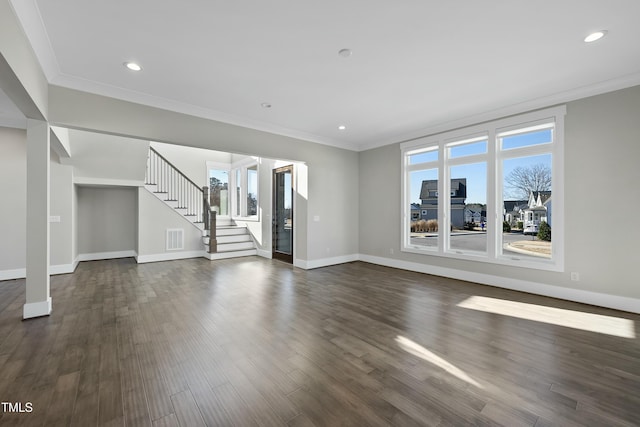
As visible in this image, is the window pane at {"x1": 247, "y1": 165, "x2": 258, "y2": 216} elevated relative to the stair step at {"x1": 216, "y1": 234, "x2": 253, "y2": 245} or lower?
elevated

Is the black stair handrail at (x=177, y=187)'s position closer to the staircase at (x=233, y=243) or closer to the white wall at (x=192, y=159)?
the staircase at (x=233, y=243)

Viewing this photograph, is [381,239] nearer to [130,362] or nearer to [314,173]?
[314,173]

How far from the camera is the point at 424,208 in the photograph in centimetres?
575

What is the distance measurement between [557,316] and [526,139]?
2.77 meters

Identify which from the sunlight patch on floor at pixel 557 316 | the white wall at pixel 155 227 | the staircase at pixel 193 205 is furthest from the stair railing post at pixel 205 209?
the sunlight patch on floor at pixel 557 316

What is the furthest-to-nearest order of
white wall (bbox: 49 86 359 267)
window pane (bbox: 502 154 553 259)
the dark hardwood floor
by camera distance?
window pane (bbox: 502 154 553 259) → white wall (bbox: 49 86 359 267) → the dark hardwood floor

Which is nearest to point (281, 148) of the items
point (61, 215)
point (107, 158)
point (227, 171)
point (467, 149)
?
point (467, 149)

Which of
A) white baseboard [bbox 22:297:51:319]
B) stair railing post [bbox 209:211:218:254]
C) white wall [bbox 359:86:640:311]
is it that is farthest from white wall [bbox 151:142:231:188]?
white wall [bbox 359:86:640:311]

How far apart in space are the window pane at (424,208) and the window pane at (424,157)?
0.74 ft

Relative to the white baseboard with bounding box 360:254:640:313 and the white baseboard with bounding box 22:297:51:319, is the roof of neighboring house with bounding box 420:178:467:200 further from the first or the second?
the white baseboard with bounding box 22:297:51:319

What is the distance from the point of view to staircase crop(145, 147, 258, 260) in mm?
7219

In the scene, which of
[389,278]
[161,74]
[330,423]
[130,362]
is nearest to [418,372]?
[330,423]

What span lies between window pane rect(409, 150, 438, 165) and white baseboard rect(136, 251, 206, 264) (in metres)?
6.15

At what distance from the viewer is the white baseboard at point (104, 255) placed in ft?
22.3
